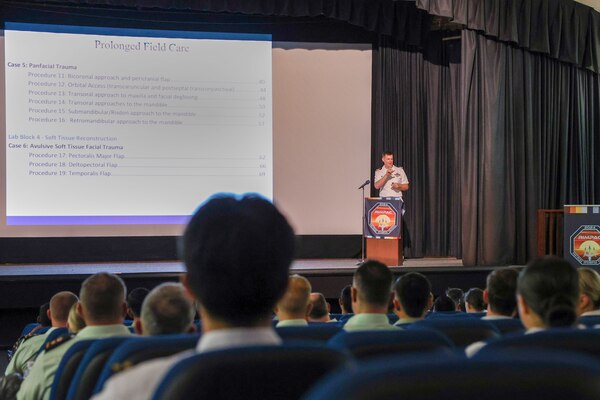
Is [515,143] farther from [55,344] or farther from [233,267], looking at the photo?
[233,267]

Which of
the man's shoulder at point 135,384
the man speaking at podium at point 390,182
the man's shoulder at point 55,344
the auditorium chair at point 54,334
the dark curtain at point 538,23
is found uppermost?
the dark curtain at point 538,23

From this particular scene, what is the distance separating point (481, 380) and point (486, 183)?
25.6 feet

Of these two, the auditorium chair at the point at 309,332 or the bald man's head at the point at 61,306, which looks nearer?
the auditorium chair at the point at 309,332

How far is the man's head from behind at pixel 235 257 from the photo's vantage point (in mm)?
1128

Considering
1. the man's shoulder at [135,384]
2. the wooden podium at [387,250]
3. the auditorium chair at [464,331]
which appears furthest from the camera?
the wooden podium at [387,250]

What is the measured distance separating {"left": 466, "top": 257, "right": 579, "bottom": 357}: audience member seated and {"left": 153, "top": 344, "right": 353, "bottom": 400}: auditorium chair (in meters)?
1.08

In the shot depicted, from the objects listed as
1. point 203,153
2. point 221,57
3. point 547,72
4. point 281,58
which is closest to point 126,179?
point 203,153

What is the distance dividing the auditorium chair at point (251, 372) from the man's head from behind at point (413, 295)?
Result: 2.19m

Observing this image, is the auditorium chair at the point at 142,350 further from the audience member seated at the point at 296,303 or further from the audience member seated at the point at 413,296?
the audience member seated at the point at 413,296

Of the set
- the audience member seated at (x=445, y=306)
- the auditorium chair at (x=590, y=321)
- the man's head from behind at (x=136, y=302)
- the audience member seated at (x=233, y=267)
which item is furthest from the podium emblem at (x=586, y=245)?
the audience member seated at (x=233, y=267)

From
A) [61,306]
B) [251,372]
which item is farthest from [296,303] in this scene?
[251,372]

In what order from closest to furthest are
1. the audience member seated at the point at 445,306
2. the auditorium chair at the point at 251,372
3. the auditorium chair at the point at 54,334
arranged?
the auditorium chair at the point at 251,372 → the auditorium chair at the point at 54,334 → the audience member seated at the point at 445,306

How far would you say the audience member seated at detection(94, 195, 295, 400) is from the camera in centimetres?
113

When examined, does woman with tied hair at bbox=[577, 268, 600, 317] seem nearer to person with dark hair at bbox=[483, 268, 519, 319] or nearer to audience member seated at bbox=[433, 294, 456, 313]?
person with dark hair at bbox=[483, 268, 519, 319]
